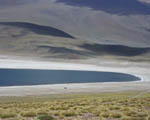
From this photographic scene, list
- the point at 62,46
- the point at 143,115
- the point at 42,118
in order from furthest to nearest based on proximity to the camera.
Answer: the point at 62,46, the point at 143,115, the point at 42,118

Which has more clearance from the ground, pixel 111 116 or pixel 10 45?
pixel 10 45

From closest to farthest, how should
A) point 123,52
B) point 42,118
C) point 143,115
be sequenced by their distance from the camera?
point 42,118 < point 143,115 < point 123,52

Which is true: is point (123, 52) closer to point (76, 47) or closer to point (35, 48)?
point (76, 47)

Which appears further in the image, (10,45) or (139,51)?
(139,51)

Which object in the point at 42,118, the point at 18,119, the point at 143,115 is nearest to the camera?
the point at 42,118

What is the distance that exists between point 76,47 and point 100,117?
169 meters

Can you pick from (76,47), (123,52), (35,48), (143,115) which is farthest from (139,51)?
(143,115)

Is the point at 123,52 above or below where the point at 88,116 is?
above

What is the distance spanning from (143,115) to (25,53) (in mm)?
146659

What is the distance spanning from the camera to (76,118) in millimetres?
16141

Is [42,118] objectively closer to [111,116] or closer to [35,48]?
[111,116]

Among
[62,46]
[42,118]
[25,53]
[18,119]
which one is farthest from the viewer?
[62,46]

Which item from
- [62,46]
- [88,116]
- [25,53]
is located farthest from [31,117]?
[62,46]

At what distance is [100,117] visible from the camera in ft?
53.8
